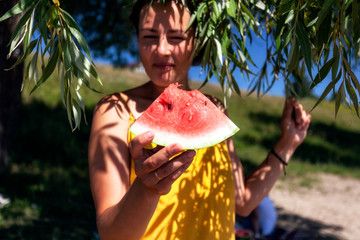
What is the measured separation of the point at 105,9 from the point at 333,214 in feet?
18.0

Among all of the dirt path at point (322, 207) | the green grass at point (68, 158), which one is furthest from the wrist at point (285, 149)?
the dirt path at point (322, 207)

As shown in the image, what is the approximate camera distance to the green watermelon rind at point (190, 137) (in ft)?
4.35

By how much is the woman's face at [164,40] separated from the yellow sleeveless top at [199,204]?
258 millimetres

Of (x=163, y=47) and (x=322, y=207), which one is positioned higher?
(x=163, y=47)

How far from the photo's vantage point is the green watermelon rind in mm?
1326

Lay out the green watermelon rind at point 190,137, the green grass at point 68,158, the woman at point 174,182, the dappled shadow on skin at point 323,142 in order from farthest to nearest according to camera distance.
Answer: the dappled shadow on skin at point 323,142
the green grass at point 68,158
the woman at point 174,182
the green watermelon rind at point 190,137

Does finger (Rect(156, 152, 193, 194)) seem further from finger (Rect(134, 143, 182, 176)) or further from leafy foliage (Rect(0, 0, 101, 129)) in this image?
leafy foliage (Rect(0, 0, 101, 129))

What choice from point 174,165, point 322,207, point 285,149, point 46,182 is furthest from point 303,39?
point 322,207

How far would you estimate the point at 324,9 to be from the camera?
1290 millimetres

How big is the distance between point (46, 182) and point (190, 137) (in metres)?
5.78

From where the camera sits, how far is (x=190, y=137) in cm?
139

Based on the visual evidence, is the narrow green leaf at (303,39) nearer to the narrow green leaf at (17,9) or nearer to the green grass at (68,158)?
the green grass at (68,158)

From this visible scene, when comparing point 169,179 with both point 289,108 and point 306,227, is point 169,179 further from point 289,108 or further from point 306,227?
point 306,227

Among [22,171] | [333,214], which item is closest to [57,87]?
[22,171]
